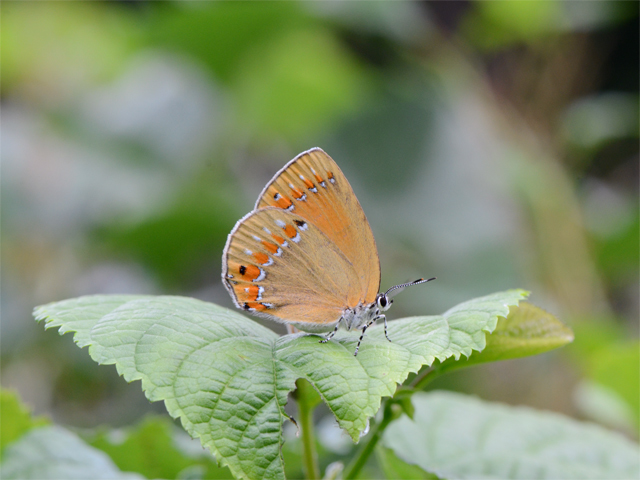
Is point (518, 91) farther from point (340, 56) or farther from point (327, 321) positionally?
point (327, 321)

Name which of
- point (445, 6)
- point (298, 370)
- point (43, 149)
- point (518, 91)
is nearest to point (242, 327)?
point (298, 370)

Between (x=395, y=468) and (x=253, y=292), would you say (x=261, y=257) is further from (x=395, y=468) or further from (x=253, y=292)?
(x=395, y=468)

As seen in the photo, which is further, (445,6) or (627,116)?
(445,6)

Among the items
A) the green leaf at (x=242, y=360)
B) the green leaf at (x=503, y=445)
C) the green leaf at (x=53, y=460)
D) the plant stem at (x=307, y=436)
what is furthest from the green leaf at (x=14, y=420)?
the green leaf at (x=503, y=445)

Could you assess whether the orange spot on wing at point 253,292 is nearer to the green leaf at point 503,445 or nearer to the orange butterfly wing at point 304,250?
the orange butterfly wing at point 304,250

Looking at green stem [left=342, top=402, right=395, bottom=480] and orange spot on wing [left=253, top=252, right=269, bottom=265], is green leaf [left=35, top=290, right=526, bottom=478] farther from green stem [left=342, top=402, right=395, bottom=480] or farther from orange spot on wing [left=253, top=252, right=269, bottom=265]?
orange spot on wing [left=253, top=252, right=269, bottom=265]

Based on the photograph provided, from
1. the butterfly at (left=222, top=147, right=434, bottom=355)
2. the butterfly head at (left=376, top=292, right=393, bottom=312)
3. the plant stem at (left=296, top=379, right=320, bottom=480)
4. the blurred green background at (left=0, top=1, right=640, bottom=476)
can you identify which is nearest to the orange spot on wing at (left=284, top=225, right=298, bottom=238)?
the butterfly at (left=222, top=147, right=434, bottom=355)
